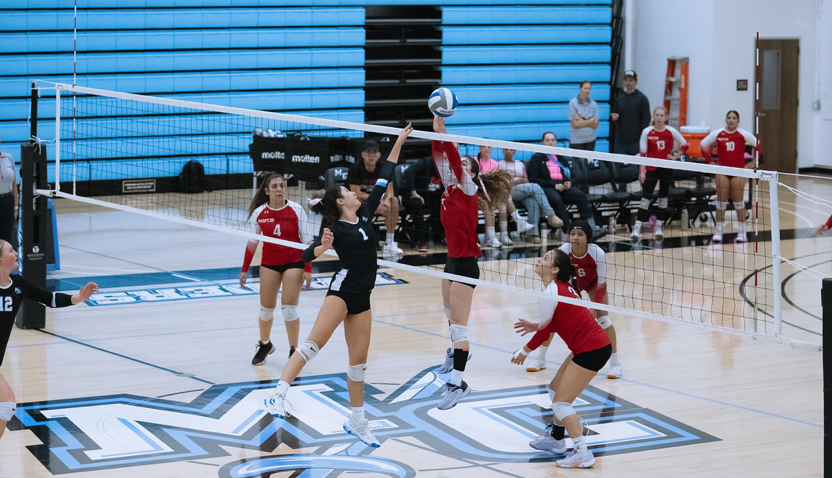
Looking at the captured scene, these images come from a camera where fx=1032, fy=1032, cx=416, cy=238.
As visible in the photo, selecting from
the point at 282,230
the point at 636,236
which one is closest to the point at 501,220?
the point at 636,236

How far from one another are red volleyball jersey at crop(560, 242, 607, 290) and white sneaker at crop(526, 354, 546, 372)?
904 millimetres

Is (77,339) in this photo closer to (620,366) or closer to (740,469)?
(620,366)

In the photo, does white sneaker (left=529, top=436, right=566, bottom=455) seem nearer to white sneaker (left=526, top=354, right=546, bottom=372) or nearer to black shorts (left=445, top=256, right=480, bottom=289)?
black shorts (left=445, top=256, right=480, bottom=289)

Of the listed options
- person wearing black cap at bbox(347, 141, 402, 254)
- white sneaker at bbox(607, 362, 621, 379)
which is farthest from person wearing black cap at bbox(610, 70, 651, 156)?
white sneaker at bbox(607, 362, 621, 379)

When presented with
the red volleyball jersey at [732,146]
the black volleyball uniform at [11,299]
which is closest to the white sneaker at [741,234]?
the red volleyball jersey at [732,146]

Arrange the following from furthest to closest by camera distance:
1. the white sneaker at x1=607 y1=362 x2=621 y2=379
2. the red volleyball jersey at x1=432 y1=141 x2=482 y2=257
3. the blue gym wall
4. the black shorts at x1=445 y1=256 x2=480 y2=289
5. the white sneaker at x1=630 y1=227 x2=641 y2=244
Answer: the blue gym wall → the white sneaker at x1=630 y1=227 x2=641 y2=244 → the white sneaker at x1=607 y1=362 x2=621 y2=379 → the black shorts at x1=445 y1=256 x2=480 y2=289 → the red volleyball jersey at x1=432 y1=141 x2=482 y2=257

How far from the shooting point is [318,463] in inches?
250

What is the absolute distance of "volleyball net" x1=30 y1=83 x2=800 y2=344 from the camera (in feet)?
35.4

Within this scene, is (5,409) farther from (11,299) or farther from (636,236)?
(636,236)

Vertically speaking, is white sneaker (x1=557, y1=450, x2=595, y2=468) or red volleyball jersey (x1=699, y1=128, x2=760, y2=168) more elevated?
red volleyball jersey (x1=699, y1=128, x2=760, y2=168)

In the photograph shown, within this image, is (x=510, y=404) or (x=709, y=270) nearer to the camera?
(x=510, y=404)

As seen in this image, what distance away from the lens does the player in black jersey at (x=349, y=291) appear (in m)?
6.30

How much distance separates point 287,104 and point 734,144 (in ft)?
24.9

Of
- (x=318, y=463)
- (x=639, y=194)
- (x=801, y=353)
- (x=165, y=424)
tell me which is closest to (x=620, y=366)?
(x=801, y=353)
